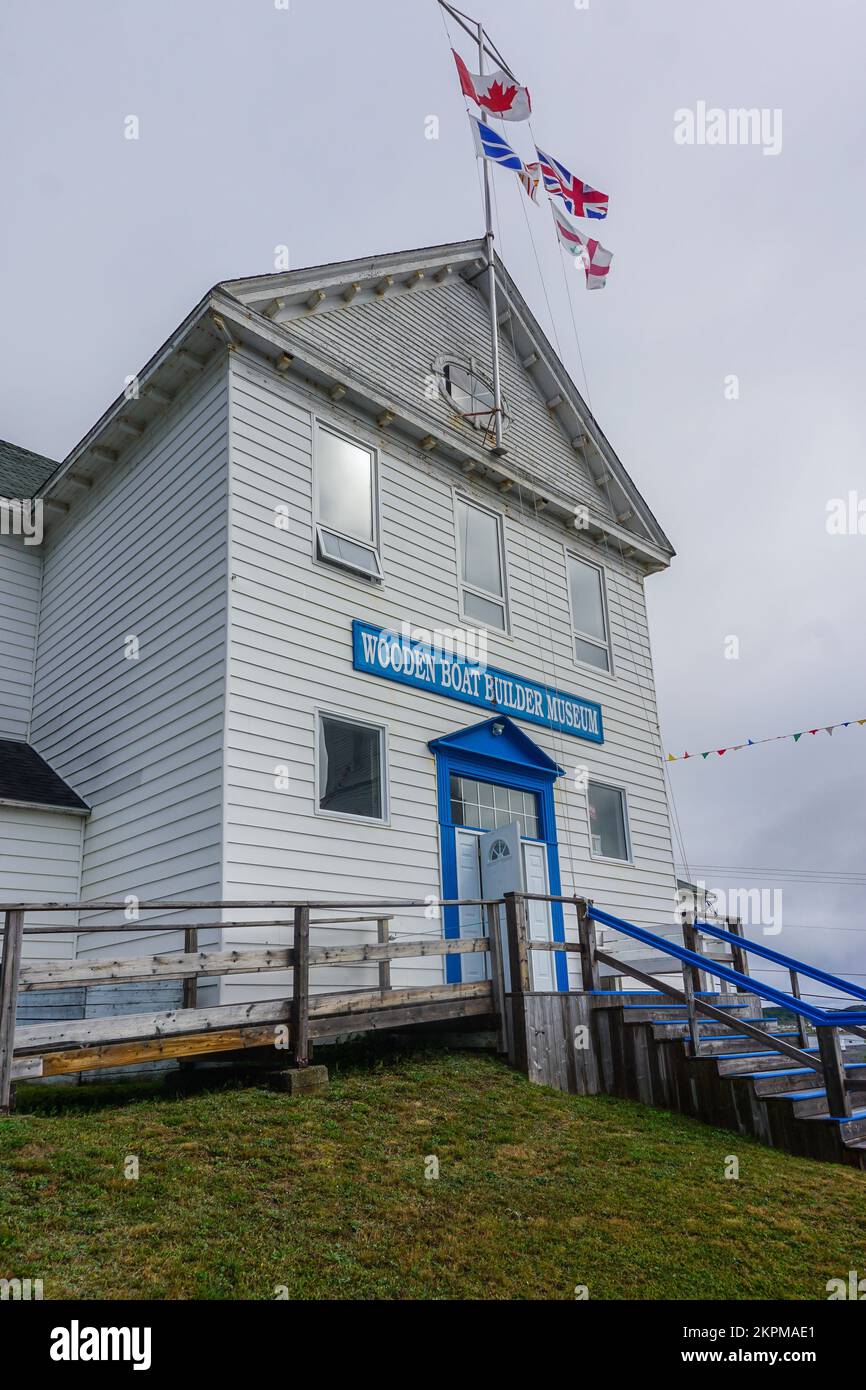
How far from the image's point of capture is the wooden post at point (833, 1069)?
8516 millimetres

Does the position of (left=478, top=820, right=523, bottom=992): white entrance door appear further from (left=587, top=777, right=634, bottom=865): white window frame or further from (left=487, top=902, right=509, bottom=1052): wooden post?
(left=587, top=777, right=634, bottom=865): white window frame

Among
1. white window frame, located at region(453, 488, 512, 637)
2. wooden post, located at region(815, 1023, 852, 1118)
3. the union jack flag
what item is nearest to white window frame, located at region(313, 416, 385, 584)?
white window frame, located at region(453, 488, 512, 637)

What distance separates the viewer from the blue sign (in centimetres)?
1268

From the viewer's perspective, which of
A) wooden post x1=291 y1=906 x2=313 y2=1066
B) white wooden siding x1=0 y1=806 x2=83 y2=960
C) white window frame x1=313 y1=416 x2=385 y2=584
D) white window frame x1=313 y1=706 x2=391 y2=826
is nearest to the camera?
wooden post x1=291 y1=906 x2=313 y2=1066

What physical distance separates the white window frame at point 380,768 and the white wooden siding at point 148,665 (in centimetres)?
126

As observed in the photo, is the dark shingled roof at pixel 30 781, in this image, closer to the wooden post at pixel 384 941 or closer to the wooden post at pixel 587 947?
the wooden post at pixel 384 941

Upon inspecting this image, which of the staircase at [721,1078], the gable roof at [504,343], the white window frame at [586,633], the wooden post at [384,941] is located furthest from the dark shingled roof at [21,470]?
the staircase at [721,1078]

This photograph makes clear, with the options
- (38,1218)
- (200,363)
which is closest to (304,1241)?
(38,1218)

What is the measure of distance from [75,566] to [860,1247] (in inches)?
506

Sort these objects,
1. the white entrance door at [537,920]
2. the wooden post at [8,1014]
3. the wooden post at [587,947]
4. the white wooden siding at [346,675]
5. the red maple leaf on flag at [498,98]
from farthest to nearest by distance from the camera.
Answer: the red maple leaf on flag at [498,98]
the white entrance door at [537,920]
the white wooden siding at [346,675]
the wooden post at [587,947]
the wooden post at [8,1014]

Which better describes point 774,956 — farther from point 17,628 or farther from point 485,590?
point 17,628

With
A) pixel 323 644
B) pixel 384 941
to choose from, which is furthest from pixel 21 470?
pixel 384 941

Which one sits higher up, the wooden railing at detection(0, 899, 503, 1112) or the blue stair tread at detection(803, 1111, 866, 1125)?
the wooden railing at detection(0, 899, 503, 1112)
